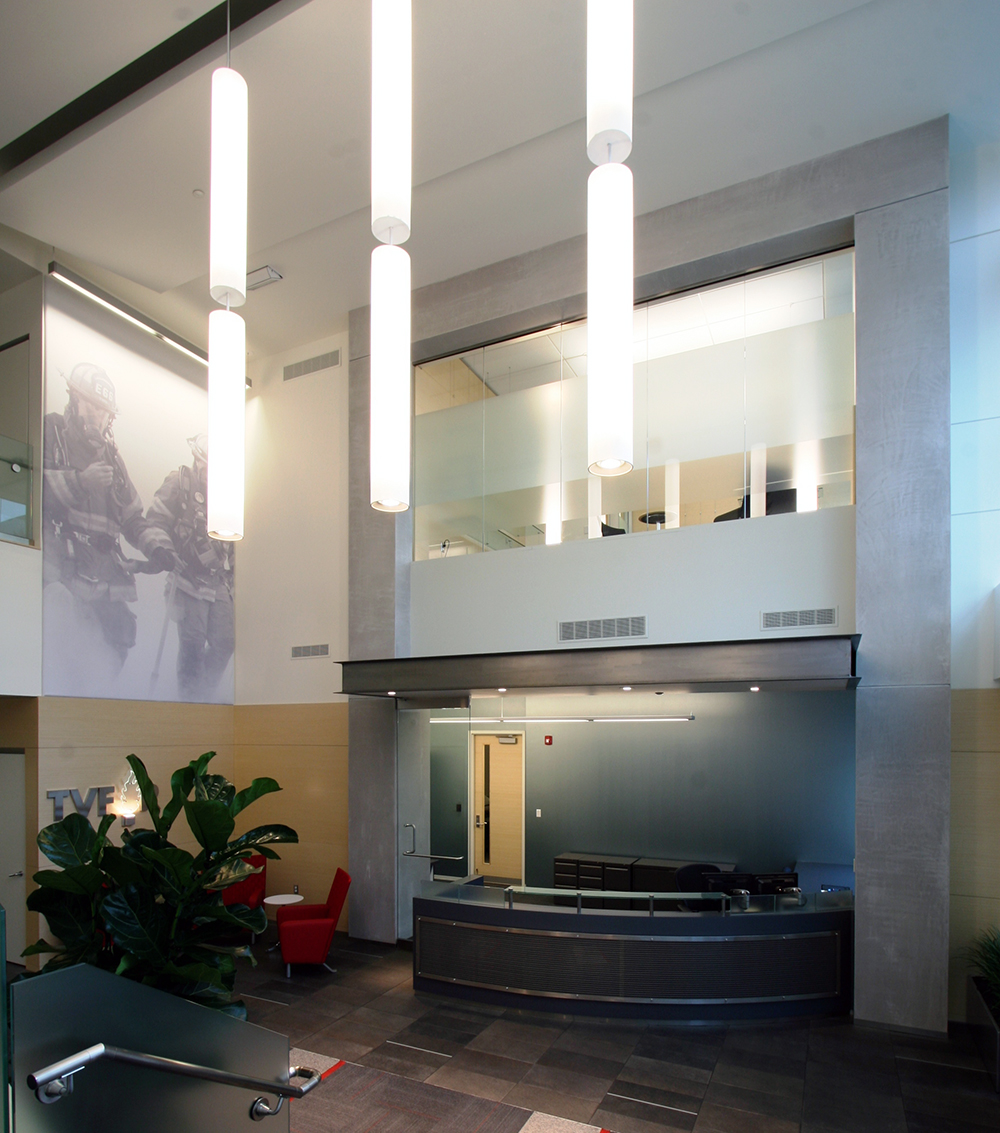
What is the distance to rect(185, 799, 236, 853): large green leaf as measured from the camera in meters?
2.56

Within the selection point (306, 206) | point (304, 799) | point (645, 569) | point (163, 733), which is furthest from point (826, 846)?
point (306, 206)

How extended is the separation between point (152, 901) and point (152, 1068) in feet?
2.04

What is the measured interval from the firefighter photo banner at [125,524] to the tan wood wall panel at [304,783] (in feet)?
2.75

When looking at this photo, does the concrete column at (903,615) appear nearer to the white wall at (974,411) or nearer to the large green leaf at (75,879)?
the white wall at (974,411)

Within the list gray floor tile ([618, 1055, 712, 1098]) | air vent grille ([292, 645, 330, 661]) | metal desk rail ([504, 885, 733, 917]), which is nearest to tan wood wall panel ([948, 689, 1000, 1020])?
metal desk rail ([504, 885, 733, 917])

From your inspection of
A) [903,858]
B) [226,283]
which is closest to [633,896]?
[903,858]

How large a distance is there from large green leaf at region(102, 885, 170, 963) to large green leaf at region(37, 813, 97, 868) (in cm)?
17

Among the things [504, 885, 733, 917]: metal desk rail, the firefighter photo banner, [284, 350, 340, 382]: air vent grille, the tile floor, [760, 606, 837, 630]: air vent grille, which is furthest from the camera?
[284, 350, 340, 382]: air vent grille

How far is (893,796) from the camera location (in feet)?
21.0

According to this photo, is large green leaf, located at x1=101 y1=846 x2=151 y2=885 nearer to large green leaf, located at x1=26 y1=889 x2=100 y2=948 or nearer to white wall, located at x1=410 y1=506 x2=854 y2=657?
large green leaf, located at x1=26 y1=889 x2=100 y2=948

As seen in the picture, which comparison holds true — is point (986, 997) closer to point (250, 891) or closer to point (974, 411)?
point (974, 411)

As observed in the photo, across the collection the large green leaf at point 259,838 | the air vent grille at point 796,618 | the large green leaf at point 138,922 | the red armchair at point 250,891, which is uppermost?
the air vent grille at point 796,618

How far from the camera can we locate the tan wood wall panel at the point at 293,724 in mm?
9766

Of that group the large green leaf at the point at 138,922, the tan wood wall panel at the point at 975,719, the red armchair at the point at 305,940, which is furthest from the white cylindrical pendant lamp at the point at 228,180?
the red armchair at the point at 305,940
